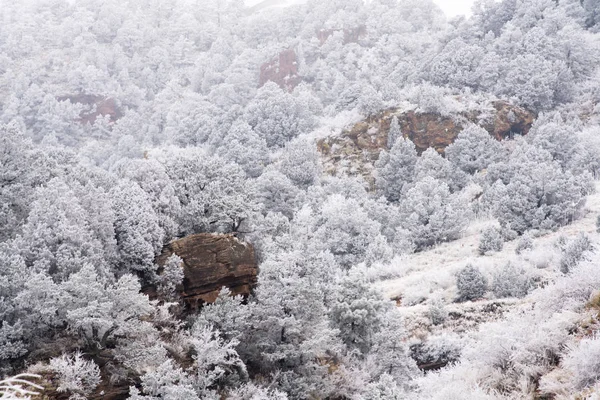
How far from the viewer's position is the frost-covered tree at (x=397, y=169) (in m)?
55.2

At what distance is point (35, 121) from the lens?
298ft

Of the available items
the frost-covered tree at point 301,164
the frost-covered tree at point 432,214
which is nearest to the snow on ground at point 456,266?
the frost-covered tree at point 432,214

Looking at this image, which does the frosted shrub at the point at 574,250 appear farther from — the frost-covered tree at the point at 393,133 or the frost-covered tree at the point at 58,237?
the frost-covered tree at the point at 393,133

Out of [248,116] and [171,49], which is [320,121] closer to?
[248,116]

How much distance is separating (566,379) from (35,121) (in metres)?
98.2

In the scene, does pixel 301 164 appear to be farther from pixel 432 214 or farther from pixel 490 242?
pixel 490 242

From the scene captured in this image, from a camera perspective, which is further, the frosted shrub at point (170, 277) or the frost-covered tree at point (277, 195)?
the frost-covered tree at point (277, 195)

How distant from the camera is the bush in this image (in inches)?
1136

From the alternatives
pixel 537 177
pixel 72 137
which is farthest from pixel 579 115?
pixel 72 137

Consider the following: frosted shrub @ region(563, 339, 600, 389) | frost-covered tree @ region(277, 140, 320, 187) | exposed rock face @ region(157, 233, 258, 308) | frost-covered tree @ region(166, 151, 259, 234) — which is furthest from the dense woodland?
exposed rock face @ region(157, 233, 258, 308)

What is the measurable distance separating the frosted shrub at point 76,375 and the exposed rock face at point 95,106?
87687 millimetres

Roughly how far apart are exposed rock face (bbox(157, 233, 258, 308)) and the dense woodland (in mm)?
879

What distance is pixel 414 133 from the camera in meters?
62.6

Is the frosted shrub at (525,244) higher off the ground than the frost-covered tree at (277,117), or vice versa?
the frost-covered tree at (277,117)
